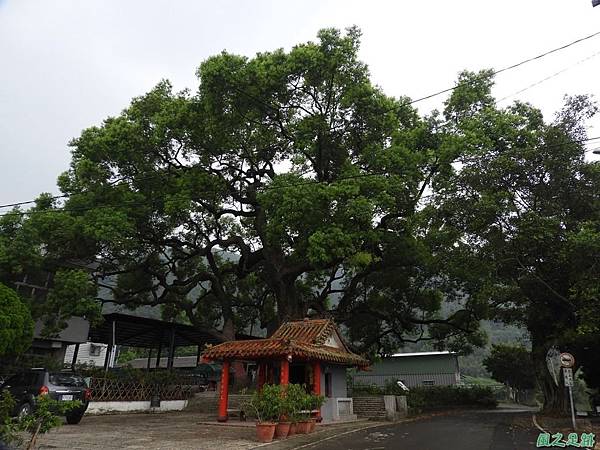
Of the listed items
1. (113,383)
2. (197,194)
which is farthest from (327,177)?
(113,383)

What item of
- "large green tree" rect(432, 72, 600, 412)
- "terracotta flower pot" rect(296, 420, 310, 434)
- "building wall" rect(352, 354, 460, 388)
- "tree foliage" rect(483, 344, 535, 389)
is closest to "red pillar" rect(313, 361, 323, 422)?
"terracotta flower pot" rect(296, 420, 310, 434)

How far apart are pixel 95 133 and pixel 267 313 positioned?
1474cm

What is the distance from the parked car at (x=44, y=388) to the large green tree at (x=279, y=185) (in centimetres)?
621

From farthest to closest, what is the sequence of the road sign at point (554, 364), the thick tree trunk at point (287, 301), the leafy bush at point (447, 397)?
the leafy bush at point (447, 397) → the thick tree trunk at point (287, 301) → the road sign at point (554, 364)

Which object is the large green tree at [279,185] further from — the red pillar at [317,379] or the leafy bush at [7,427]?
the leafy bush at [7,427]

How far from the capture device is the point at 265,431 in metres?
11.0

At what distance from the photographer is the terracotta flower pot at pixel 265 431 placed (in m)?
11.0

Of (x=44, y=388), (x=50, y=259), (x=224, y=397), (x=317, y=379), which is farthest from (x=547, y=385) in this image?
(x=50, y=259)

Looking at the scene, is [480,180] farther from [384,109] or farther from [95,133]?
[95,133]

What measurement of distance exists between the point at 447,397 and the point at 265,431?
19.0 meters

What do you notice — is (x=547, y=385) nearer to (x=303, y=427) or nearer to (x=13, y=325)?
(x=303, y=427)

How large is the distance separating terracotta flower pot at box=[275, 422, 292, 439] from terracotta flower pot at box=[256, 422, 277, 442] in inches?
14.8

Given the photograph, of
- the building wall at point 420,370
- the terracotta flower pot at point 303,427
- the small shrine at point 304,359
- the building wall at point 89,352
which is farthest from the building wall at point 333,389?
the building wall at point 89,352

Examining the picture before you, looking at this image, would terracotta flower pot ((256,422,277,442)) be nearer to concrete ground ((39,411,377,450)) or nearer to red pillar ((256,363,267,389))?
concrete ground ((39,411,377,450))
